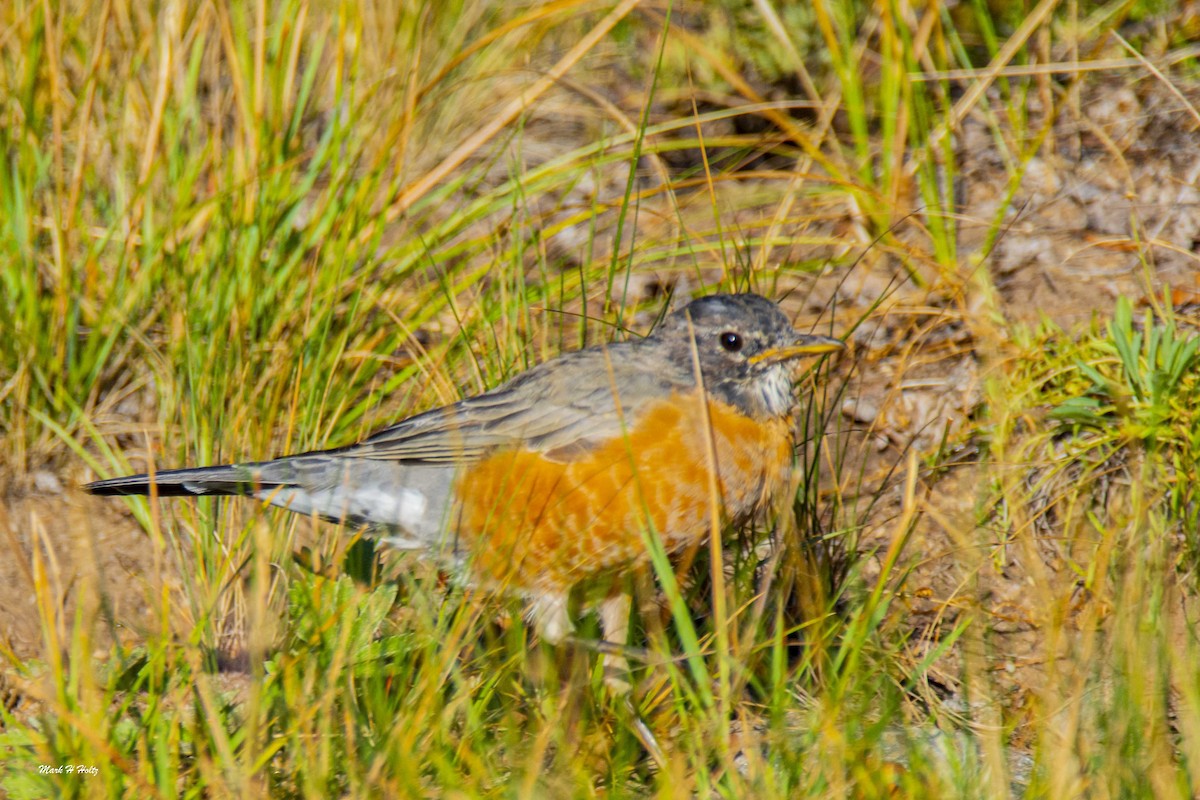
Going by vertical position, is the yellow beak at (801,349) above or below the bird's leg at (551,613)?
above

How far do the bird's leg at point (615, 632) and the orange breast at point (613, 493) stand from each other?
18 centimetres

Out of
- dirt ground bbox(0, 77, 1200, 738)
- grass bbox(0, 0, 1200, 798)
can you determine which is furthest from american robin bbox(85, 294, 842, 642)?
dirt ground bbox(0, 77, 1200, 738)

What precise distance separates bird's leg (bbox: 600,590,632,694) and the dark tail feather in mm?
1090

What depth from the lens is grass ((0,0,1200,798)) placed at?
8.84 feet

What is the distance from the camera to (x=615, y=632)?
3.76m

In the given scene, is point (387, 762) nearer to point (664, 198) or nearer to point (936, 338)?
point (936, 338)

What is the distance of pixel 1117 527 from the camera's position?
345 cm

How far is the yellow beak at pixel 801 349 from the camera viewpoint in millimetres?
3750
